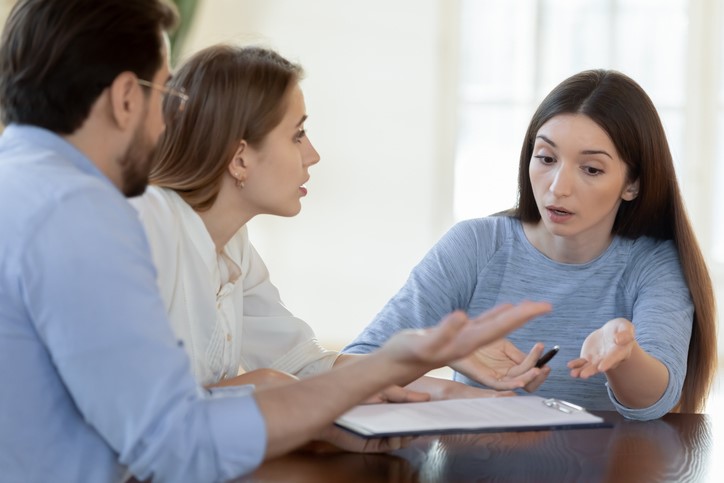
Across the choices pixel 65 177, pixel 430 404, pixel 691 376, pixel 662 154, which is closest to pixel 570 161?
pixel 662 154

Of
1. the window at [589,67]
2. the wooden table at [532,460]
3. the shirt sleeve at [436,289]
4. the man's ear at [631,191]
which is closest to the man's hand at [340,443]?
the wooden table at [532,460]

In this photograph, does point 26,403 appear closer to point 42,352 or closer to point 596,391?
point 42,352

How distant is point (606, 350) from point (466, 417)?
382 mm

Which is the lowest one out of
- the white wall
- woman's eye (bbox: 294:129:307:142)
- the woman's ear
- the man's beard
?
the white wall

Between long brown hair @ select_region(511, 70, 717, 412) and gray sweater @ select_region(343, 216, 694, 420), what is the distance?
0.12 ft

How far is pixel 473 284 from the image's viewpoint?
2.18 meters

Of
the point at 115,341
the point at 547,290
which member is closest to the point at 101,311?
the point at 115,341

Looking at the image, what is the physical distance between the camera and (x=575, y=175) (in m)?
2.01

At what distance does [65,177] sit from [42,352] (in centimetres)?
19

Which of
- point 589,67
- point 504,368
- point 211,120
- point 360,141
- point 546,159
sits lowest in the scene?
point 360,141

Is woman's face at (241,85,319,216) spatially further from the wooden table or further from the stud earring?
the wooden table

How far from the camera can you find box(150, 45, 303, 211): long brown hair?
5.61 ft

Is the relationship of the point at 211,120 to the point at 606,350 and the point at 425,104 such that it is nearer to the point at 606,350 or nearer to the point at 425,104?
the point at 606,350

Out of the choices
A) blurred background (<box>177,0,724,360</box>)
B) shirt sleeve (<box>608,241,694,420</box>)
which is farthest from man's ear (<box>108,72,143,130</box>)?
blurred background (<box>177,0,724,360</box>)
